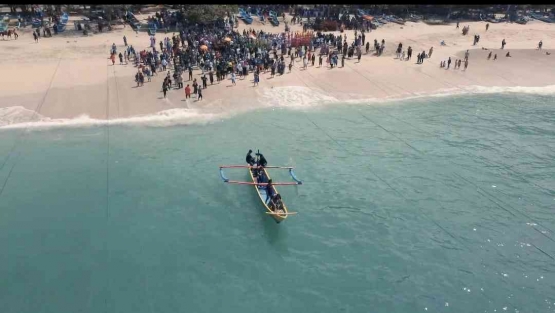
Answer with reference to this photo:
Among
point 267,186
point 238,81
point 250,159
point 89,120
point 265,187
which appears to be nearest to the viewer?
point 267,186

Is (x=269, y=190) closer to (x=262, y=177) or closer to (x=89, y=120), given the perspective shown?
(x=262, y=177)

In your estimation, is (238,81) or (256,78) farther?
(238,81)

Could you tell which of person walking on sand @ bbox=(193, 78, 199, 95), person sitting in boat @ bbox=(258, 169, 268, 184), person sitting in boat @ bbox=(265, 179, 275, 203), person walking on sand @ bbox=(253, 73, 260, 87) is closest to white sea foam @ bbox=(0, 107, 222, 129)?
person walking on sand @ bbox=(193, 78, 199, 95)

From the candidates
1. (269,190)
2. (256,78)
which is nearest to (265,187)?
(269,190)

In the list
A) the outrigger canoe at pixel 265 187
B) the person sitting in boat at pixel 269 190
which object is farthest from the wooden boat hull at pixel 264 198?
the person sitting in boat at pixel 269 190

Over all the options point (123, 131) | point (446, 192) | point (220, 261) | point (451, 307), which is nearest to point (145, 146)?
point (123, 131)
